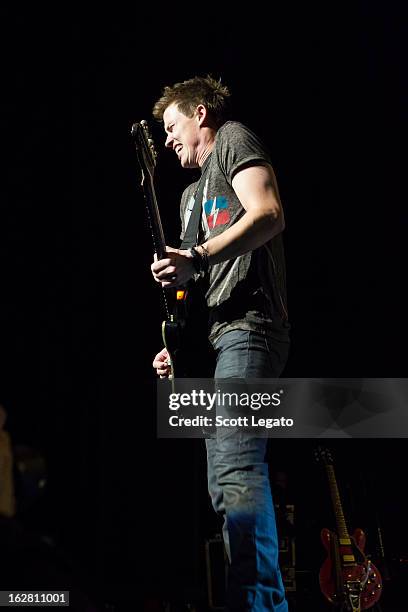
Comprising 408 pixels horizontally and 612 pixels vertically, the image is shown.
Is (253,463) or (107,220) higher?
(107,220)

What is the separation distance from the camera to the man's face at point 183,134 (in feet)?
6.59

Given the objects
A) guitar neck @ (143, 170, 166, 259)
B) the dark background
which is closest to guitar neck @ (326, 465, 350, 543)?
the dark background

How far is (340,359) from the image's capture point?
3904 millimetres

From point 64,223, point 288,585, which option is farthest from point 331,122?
point 288,585

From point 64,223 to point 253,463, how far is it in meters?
1.87

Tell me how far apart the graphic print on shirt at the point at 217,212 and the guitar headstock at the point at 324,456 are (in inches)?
83.5

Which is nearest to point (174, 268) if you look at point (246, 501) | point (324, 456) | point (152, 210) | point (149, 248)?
point (152, 210)

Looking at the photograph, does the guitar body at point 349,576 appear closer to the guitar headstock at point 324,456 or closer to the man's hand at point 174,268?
the guitar headstock at point 324,456

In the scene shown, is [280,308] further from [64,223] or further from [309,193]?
[309,193]

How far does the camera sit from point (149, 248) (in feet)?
11.3

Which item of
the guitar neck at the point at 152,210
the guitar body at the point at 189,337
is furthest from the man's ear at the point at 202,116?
the guitar body at the point at 189,337

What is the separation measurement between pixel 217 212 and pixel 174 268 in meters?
0.30

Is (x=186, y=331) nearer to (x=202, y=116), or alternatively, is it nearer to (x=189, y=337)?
(x=189, y=337)

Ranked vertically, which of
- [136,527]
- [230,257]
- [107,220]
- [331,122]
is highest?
[331,122]
